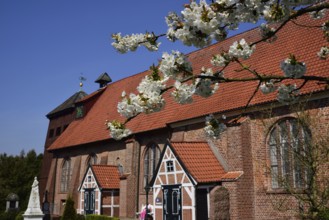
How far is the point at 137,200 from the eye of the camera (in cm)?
2223

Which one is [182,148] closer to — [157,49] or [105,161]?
[105,161]

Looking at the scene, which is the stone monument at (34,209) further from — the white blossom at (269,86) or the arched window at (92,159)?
the white blossom at (269,86)

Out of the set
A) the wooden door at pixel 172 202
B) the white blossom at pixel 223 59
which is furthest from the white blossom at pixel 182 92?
the wooden door at pixel 172 202

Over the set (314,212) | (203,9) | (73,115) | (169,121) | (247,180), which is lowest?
(314,212)

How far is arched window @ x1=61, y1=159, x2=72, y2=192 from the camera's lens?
2981 cm

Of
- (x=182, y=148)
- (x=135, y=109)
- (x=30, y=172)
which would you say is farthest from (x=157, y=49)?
(x=30, y=172)

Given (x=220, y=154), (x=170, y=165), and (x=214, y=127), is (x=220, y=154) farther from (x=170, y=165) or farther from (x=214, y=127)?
(x=214, y=127)

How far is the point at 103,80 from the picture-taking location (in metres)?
35.6

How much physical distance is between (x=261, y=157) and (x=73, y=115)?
22.1 m

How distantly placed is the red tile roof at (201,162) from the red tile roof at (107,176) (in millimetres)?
7353

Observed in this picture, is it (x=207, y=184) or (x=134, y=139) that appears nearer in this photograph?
(x=207, y=184)

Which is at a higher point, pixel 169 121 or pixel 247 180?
pixel 169 121

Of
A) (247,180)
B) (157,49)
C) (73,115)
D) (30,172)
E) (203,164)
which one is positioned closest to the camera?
(157,49)

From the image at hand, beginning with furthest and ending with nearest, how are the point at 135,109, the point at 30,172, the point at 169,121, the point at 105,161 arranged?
the point at 30,172 → the point at 105,161 → the point at 169,121 → the point at 135,109
